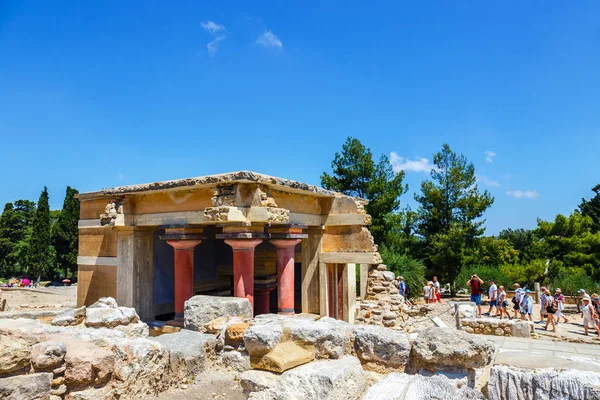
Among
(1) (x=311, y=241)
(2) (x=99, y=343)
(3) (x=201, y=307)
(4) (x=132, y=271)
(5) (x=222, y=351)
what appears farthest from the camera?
(1) (x=311, y=241)

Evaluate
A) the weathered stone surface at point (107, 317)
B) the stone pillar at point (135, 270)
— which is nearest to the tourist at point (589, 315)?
the stone pillar at point (135, 270)

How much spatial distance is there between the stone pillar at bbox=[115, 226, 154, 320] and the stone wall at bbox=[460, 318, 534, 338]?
8.53m

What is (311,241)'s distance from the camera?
9.94 meters

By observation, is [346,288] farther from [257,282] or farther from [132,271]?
[132,271]

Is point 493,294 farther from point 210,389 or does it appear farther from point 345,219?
point 210,389

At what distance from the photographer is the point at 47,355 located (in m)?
3.21

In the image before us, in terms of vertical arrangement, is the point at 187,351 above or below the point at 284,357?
below

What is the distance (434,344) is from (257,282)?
721cm

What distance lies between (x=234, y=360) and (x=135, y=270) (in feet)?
15.9

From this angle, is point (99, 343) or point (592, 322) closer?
point (99, 343)

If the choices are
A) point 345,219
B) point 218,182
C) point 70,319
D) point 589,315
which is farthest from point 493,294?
point 70,319

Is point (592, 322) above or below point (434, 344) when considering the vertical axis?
below

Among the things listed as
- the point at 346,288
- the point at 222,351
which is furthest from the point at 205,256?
the point at 222,351

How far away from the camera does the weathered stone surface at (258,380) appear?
3150mm
